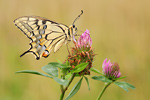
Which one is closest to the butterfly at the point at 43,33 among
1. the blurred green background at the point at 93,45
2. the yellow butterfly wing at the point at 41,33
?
the yellow butterfly wing at the point at 41,33

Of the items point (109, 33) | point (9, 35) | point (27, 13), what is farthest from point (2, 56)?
point (109, 33)

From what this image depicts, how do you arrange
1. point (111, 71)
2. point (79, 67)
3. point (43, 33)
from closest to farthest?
point (79, 67)
point (111, 71)
point (43, 33)

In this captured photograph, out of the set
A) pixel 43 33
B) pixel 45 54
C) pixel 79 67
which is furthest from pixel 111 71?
pixel 43 33

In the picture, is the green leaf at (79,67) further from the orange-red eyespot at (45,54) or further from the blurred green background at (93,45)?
the blurred green background at (93,45)

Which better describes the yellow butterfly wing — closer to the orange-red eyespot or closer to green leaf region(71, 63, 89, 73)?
the orange-red eyespot

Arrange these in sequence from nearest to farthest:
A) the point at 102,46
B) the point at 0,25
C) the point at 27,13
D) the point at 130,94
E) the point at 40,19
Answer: the point at 40,19, the point at 130,94, the point at 102,46, the point at 0,25, the point at 27,13

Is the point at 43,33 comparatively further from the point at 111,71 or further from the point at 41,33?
the point at 111,71

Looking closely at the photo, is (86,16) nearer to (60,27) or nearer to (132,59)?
(132,59)

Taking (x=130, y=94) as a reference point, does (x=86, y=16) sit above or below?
above
